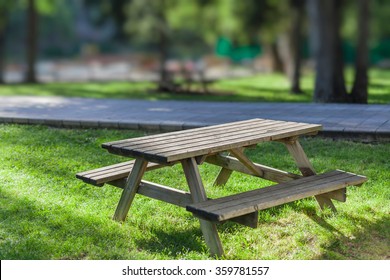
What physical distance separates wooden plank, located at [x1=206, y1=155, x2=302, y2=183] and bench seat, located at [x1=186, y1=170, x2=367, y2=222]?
0.26 metres

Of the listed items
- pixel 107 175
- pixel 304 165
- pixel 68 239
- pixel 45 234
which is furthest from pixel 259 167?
pixel 45 234

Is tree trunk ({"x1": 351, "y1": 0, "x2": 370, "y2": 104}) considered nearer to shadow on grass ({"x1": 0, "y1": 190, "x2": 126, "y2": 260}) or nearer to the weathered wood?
the weathered wood

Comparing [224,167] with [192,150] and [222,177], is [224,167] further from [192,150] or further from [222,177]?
[192,150]

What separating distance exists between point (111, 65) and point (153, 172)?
35896mm

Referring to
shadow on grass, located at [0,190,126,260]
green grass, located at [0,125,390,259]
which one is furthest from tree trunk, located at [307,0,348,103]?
shadow on grass, located at [0,190,126,260]

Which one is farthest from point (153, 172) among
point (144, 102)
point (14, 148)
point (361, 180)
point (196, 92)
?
point (196, 92)

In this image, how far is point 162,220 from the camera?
592cm

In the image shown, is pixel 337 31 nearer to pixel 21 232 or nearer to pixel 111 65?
pixel 21 232

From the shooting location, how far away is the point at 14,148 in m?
8.17

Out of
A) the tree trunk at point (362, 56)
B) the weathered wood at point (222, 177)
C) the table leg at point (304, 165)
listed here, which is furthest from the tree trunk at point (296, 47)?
the table leg at point (304, 165)

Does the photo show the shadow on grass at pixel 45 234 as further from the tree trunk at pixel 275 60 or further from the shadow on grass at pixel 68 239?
the tree trunk at pixel 275 60

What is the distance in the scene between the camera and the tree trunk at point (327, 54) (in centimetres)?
1402

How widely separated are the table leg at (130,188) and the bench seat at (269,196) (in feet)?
2.51

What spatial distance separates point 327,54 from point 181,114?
488 centimetres
